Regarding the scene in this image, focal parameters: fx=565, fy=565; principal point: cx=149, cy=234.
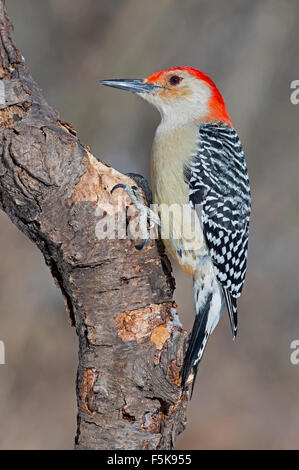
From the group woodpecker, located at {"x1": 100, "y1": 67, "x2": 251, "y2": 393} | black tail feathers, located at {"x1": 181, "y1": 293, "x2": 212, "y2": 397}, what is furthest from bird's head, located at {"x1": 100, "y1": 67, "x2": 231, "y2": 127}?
black tail feathers, located at {"x1": 181, "y1": 293, "x2": 212, "y2": 397}

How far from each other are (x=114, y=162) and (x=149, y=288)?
138 inches

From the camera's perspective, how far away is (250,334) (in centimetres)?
623

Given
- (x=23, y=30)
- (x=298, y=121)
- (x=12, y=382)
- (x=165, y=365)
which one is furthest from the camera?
(x=298, y=121)

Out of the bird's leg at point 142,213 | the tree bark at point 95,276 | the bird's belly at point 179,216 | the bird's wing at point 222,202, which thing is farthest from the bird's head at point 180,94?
the tree bark at point 95,276

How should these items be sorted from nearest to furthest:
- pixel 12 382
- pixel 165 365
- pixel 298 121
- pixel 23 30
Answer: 1. pixel 165 365
2. pixel 12 382
3. pixel 23 30
4. pixel 298 121

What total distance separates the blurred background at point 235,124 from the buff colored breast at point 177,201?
2603 millimetres

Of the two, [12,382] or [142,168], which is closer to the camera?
[12,382]

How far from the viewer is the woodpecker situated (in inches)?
128

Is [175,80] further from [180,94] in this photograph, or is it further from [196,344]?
[196,344]

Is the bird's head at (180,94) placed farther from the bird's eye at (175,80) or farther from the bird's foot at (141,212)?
the bird's foot at (141,212)

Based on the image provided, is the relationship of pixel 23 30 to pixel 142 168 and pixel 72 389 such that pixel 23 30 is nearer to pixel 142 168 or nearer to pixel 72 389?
pixel 142 168

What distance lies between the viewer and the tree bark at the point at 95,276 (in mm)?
2465

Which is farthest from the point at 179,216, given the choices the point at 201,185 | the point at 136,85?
the point at 136,85
